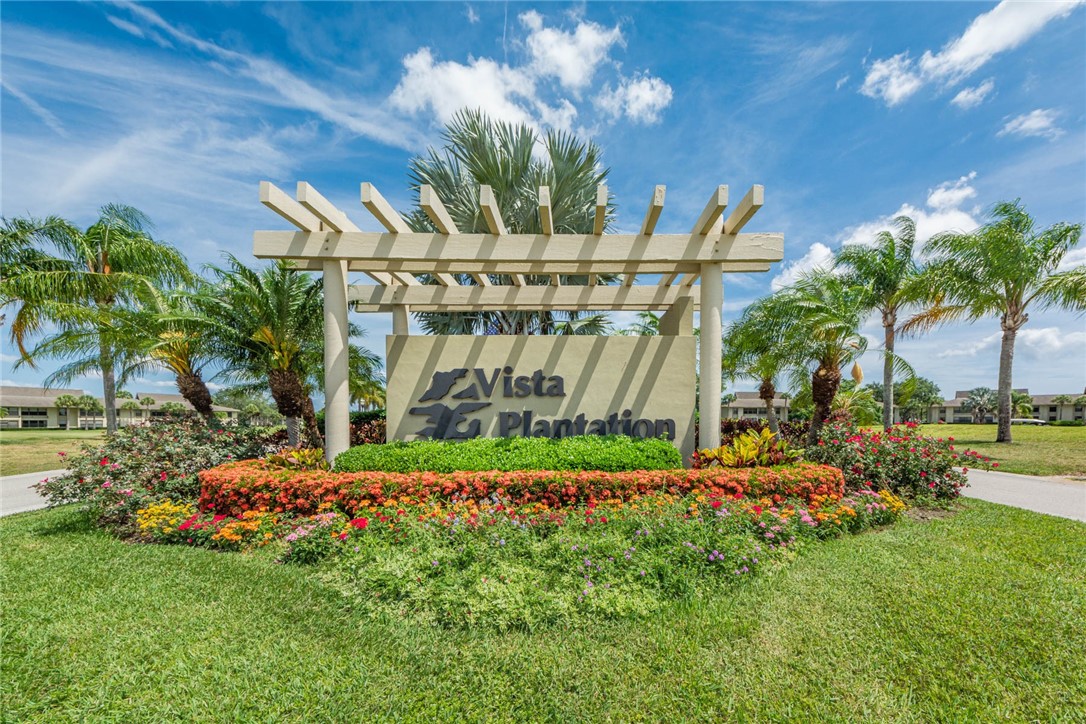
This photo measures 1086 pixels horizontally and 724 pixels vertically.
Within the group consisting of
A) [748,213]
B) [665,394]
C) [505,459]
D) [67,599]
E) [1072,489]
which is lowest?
[1072,489]

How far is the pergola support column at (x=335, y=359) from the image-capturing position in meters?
7.44

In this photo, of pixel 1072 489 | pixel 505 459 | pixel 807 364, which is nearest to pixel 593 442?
pixel 505 459

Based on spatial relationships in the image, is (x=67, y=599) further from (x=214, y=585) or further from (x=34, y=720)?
(x=34, y=720)

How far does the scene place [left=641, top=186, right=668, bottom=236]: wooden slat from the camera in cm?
643

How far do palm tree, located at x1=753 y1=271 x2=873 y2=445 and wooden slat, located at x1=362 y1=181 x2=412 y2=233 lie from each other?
8728 millimetres

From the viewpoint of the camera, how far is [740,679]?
9.39ft

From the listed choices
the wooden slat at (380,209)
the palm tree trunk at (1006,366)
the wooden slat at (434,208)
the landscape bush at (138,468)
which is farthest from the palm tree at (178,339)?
the palm tree trunk at (1006,366)

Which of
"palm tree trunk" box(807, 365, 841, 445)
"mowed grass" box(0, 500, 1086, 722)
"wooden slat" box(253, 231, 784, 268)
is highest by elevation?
"wooden slat" box(253, 231, 784, 268)

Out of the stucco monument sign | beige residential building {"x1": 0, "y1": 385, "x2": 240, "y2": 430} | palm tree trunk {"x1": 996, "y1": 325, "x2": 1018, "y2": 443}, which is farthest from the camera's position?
beige residential building {"x1": 0, "y1": 385, "x2": 240, "y2": 430}

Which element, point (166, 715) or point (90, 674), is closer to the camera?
point (166, 715)

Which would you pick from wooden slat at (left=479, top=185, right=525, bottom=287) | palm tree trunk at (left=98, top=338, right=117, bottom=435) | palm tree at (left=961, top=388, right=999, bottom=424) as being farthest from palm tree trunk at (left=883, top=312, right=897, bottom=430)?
palm tree at (left=961, top=388, right=999, bottom=424)

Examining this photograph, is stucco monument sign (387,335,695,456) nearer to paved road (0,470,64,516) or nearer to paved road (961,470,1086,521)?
paved road (961,470,1086,521)

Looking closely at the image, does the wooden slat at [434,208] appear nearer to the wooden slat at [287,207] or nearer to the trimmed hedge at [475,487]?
the wooden slat at [287,207]

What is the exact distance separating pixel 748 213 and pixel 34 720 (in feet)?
28.0
